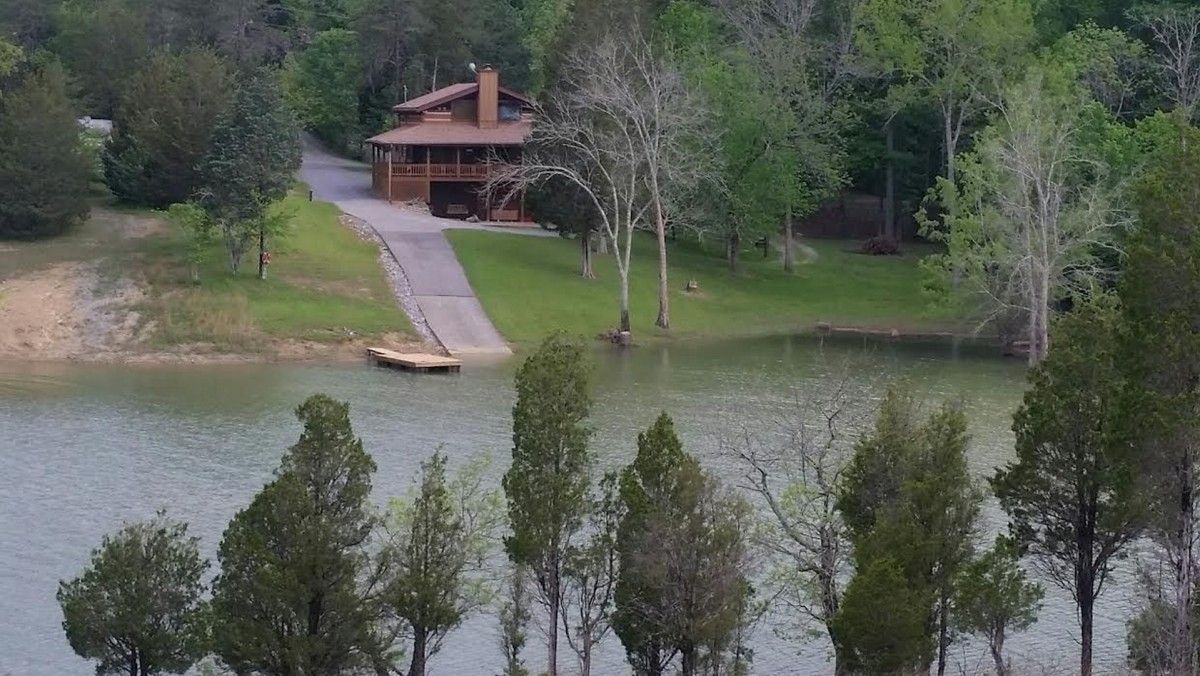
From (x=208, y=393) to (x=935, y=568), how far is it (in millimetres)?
25525

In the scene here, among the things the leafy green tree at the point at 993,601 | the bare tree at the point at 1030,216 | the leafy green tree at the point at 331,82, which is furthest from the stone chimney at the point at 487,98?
the leafy green tree at the point at 993,601

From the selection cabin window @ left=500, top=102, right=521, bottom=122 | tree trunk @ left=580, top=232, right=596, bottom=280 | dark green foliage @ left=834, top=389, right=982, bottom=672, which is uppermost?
cabin window @ left=500, top=102, right=521, bottom=122

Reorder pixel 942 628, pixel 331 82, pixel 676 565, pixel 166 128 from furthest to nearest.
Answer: pixel 331 82
pixel 166 128
pixel 942 628
pixel 676 565

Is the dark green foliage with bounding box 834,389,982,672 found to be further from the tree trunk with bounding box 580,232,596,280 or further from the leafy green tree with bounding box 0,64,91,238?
the leafy green tree with bounding box 0,64,91,238

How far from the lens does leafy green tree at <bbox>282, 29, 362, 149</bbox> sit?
83.4 m

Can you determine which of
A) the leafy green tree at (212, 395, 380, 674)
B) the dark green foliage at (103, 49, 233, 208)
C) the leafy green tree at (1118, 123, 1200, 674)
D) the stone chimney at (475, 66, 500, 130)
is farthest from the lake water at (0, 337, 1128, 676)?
the stone chimney at (475, 66, 500, 130)

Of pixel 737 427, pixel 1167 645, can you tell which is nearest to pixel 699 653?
pixel 1167 645

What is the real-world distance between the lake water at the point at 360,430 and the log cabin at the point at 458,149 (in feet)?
58.7

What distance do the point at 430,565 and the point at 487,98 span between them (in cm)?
5146

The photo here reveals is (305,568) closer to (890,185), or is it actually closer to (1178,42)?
(1178,42)

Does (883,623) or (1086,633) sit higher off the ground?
(883,623)

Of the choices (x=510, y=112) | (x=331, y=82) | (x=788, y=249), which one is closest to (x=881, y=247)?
(x=788, y=249)

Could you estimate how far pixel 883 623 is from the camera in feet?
66.2

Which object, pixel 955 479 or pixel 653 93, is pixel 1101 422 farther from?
pixel 653 93
